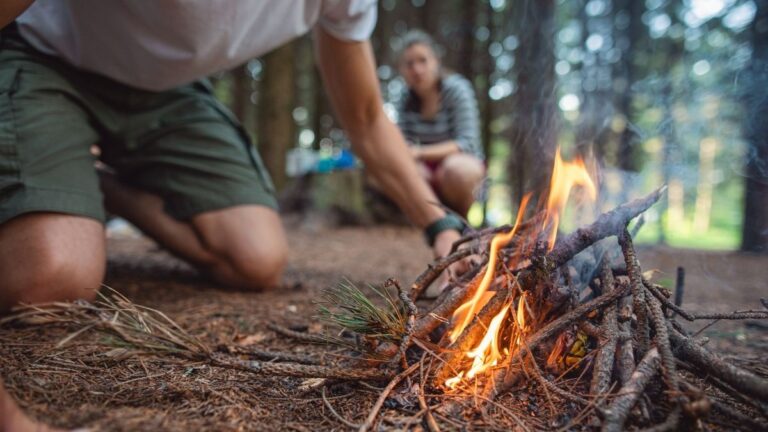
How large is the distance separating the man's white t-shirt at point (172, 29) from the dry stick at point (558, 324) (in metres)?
1.59

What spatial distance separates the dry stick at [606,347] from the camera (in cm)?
117

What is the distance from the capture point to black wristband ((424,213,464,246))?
2059 millimetres

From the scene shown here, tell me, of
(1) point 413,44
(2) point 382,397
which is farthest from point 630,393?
(1) point 413,44

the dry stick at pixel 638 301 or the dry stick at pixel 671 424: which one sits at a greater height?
the dry stick at pixel 638 301

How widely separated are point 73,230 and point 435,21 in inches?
444

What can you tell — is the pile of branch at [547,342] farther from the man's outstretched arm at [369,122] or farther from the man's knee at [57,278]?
the man's outstretched arm at [369,122]

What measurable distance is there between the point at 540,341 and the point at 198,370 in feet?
3.36

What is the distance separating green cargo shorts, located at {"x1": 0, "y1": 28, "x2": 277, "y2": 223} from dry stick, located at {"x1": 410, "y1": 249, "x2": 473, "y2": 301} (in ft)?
5.38

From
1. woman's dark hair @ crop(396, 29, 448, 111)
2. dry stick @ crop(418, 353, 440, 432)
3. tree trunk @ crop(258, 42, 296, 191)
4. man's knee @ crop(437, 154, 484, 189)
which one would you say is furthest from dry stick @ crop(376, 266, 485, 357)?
tree trunk @ crop(258, 42, 296, 191)

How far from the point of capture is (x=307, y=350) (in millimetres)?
1728

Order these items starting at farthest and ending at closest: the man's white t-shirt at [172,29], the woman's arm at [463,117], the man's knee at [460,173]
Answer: the woman's arm at [463,117], the man's knee at [460,173], the man's white t-shirt at [172,29]

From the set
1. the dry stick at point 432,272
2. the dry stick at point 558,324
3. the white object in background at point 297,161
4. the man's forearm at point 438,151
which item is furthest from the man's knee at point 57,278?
the white object in background at point 297,161

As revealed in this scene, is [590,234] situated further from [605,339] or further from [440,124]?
[440,124]

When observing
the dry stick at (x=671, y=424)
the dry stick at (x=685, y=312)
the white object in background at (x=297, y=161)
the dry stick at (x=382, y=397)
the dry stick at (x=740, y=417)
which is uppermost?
the dry stick at (x=685, y=312)
